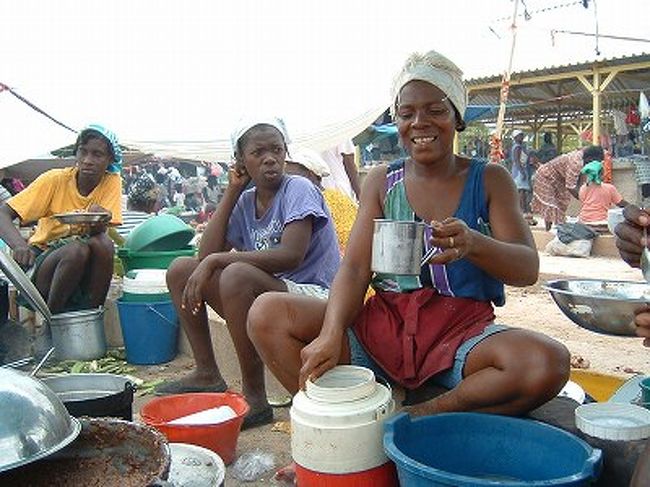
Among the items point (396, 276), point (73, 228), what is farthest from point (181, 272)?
point (396, 276)

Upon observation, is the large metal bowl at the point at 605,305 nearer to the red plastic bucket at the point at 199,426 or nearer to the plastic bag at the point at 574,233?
the red plastic bucket at the point at 199,426

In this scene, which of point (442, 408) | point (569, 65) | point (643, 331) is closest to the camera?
point (643, 331)

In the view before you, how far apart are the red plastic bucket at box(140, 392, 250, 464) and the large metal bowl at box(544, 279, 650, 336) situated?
3.88 feet

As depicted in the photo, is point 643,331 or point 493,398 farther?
point 493,398

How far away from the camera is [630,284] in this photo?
2.15m

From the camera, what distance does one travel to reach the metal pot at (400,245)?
5.79 ft

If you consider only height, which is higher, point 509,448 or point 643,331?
point 643,331

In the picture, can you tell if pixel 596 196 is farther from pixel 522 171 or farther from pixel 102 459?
pixel 102 459

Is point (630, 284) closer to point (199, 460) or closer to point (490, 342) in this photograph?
point (490, 342)

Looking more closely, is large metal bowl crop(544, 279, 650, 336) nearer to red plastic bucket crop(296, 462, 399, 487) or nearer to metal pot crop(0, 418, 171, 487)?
red plastic bucket crop(296, 462, 399, 487)

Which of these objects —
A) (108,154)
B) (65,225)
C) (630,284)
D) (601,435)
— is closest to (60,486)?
(601,435)

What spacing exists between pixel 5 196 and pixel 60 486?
463 cm

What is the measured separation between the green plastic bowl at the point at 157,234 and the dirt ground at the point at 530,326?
2.37ft

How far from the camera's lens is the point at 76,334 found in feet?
12.7
